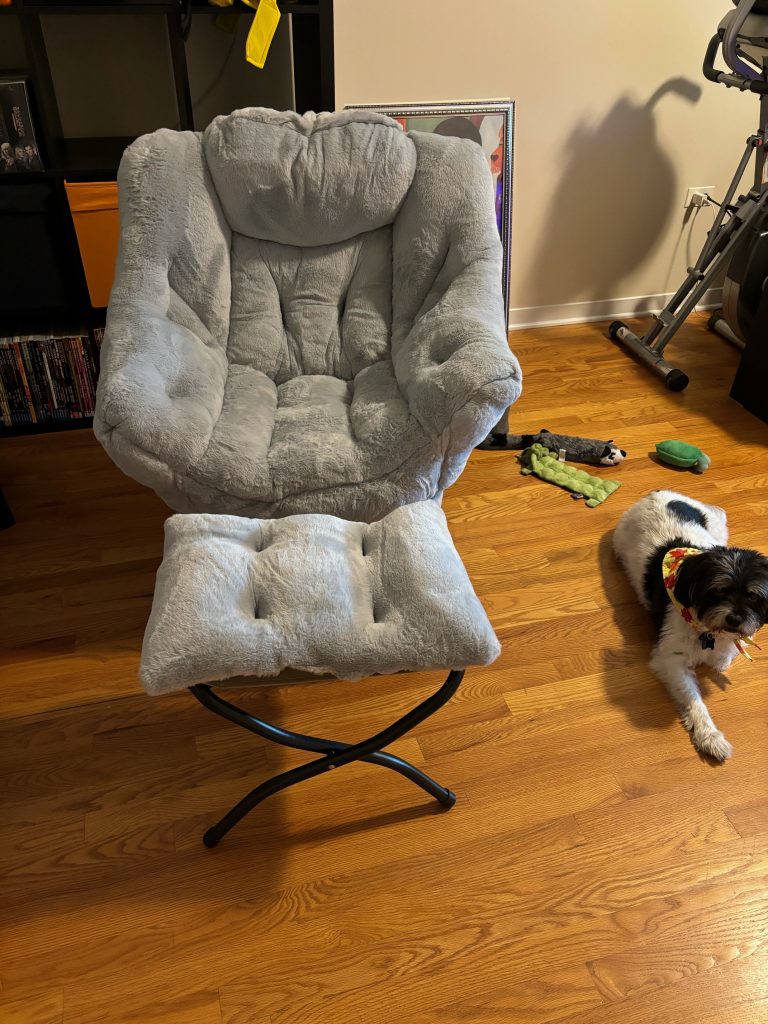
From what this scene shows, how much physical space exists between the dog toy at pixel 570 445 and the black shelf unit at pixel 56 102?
1.07 metres

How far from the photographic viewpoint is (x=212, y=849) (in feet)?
4.42

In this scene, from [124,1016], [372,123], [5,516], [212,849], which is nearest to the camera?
[124,1016]

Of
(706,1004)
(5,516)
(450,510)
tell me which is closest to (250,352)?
(450,510)

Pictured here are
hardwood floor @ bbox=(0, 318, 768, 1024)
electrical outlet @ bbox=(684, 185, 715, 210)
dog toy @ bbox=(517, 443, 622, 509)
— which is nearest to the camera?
hardwood floor @ bbox=(0, 318, 768, 1024)

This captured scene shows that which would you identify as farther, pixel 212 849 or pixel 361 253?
pixel 361 253

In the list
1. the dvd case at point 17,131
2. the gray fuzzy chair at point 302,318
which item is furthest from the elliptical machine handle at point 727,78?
the dvd case at point 17,131

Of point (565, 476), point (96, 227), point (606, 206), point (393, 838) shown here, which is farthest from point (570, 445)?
point (96, 227)

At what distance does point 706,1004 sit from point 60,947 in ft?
3.34

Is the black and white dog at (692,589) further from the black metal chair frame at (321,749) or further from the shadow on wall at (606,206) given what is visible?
the shadow on wall at (606,206)

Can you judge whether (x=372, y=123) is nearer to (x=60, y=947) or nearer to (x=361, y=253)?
(x=361, y=253)

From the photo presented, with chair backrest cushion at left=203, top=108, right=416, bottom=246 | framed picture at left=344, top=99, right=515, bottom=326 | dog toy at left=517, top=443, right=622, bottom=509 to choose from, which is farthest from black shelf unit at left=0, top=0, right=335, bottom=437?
dog toy at left=517, top=443, right=622, bottom=509

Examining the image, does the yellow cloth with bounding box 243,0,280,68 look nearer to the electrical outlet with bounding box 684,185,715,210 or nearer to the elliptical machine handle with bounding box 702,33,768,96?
the elliptical machine handle with bounding box 702,33,768,96

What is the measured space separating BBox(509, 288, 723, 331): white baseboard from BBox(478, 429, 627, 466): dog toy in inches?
32.0

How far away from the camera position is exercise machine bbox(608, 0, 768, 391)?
2.19 meters
